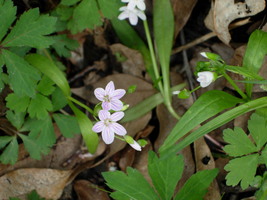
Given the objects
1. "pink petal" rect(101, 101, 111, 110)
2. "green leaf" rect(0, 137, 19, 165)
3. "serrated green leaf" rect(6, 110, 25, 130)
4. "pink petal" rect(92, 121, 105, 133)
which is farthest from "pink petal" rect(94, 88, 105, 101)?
"green leaf" rect(0, 137, 19, 165)

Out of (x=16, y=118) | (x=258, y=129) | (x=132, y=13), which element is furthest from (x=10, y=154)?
(x=258, y=129)

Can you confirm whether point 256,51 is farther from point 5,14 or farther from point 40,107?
point 5,14

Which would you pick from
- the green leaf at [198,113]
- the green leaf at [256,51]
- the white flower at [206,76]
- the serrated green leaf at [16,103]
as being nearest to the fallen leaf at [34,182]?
the serrated green leaf at [16,103]

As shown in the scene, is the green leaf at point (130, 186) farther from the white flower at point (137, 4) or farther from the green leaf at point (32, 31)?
the white flower at point (137, 4)

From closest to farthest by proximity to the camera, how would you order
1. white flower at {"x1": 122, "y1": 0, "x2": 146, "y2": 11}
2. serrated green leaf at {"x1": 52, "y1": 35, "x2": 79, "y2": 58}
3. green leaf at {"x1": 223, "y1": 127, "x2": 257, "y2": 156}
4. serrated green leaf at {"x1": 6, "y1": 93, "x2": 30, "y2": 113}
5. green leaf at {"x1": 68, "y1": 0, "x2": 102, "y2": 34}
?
green leaf at {"x1": 223, "y1": 127, "x2": 257, "y2": 156}
white flower at {"x1": 122, "y1": 0, "x2": 146, "y2": 11}
serrated green leaf at {"x1": 6, "y1": 93, "x2": 30, "y2": 113}
green leaf at {"x1": 68, "y1": 0, "x2": 102, "y2": 34}
serrated green leaf at {"x1": 52, "y1": 35, "x2": 79, "y2": 58}

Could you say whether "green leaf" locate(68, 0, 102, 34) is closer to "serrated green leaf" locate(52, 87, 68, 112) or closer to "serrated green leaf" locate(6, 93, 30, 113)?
"serrated green leaf" locate(52, 87, 68, 112)

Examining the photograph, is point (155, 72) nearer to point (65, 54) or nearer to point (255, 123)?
point (65, 54)
